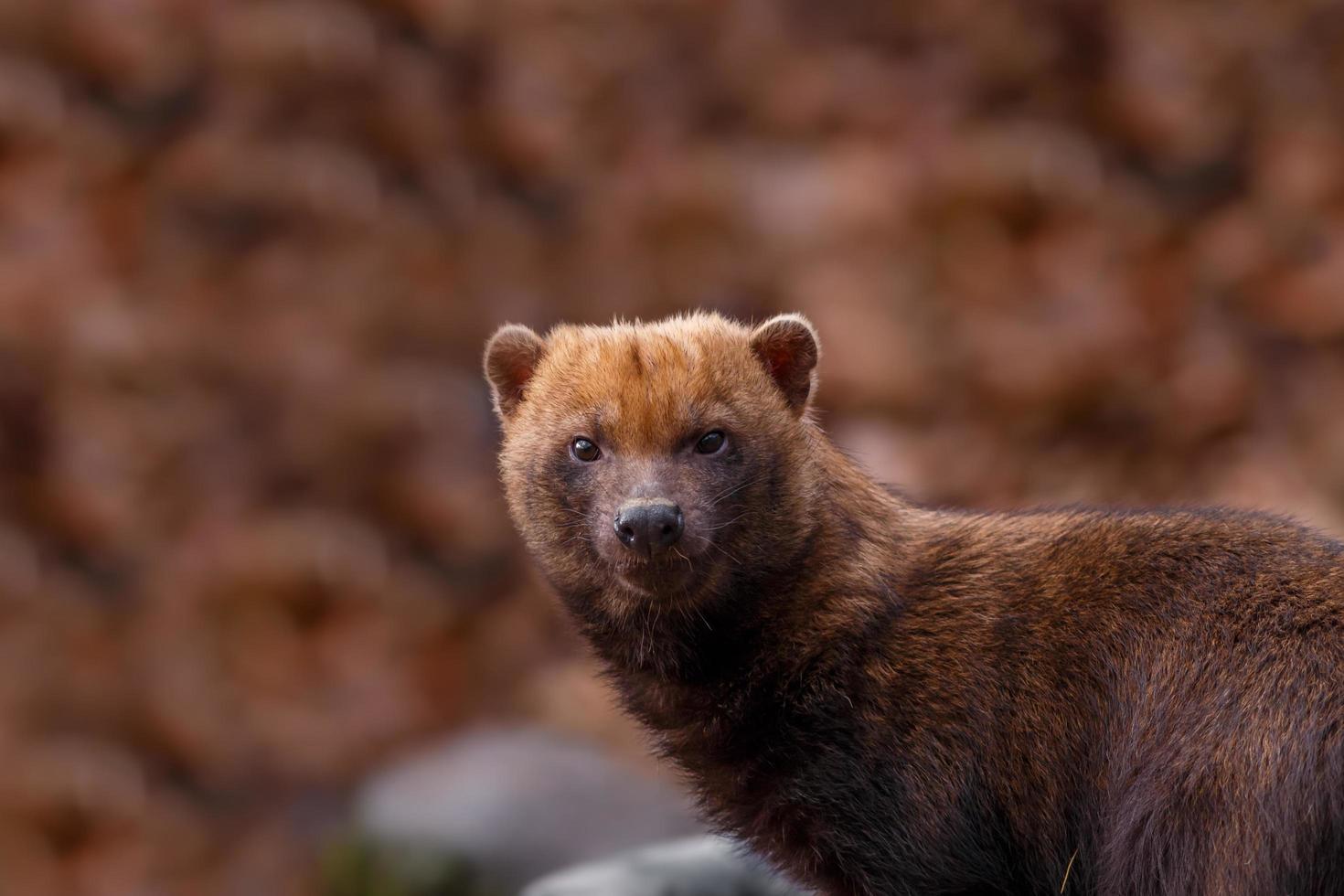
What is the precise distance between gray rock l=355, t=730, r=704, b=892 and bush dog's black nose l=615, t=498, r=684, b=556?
5.40 metres

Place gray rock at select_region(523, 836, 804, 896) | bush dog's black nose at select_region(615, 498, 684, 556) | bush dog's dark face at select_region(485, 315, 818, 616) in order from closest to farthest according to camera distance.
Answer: bush dog's black nose at select_region(615, 498, 684, 556) < bush dog's dark face at select_region(485, 315, 818, 616) < gray rock at select_region(523, 836, 804, 896)

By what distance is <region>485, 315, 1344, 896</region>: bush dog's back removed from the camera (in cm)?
466

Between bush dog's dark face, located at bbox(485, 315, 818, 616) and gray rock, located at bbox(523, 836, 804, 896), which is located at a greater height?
bush dog's dark face, located at bbox(485, 315, 818, 616)

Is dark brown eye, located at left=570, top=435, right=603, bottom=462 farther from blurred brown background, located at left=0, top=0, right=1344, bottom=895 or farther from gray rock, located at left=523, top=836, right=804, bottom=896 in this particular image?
blurred brown background, located at left=0, top=0, right=1344, bottom=895

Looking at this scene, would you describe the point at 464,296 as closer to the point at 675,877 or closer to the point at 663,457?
the point at 675,877

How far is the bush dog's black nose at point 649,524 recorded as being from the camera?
478 cm

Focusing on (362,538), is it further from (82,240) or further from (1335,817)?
Answer: (1335,817)

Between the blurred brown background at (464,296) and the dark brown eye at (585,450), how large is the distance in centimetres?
661

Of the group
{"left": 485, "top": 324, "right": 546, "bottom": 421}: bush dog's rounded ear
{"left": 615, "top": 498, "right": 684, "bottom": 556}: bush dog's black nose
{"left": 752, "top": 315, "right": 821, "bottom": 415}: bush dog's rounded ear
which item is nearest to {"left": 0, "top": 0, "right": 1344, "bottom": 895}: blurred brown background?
{"left": 485, "top": 324, "right": 546, "bottom": 421}: bush dog's rounded ear

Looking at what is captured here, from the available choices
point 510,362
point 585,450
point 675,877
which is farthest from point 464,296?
point 585,450

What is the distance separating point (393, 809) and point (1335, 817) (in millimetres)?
7373

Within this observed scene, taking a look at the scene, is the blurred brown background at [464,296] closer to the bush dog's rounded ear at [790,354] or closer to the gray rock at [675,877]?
the gray rock at [675,877]

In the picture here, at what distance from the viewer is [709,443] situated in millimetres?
5172

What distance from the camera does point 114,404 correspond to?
11344 millimetres
